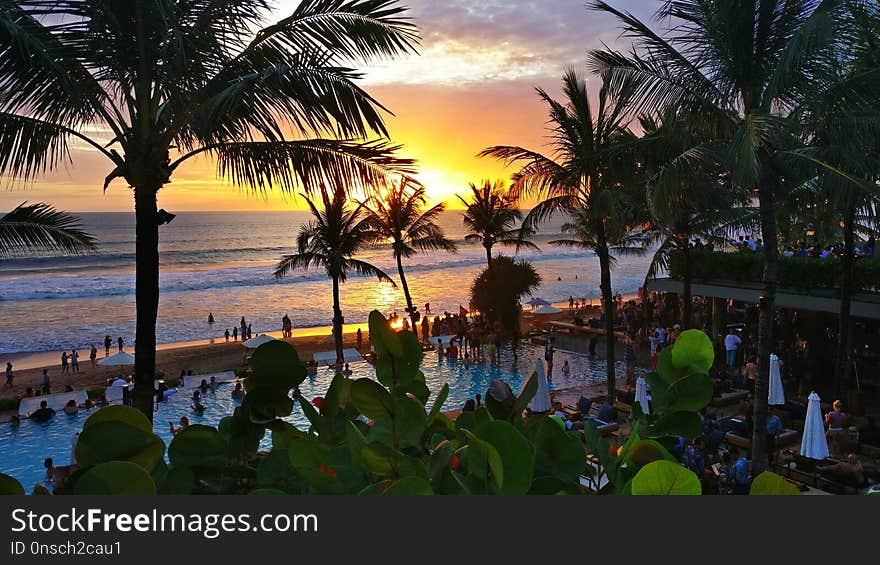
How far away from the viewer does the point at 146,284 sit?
6.34 meters

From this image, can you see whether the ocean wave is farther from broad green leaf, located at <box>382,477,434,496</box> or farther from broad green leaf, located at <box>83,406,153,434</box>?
broad green leaf, located at <box>382,477,434,496</box>

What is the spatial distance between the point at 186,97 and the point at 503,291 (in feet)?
80.6

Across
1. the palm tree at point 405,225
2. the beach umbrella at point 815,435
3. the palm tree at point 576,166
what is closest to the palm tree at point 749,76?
the beach umbrella at point 815,435

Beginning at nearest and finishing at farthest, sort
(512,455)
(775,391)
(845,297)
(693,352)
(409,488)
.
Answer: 1. (409,488)
2. (512,455)
3. (693,352)
4. (775,391)
5. (845,297)

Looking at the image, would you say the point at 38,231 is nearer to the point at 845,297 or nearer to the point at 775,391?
the point at 775,391

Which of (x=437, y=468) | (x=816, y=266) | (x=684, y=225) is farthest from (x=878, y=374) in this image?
(x=437, y=468)

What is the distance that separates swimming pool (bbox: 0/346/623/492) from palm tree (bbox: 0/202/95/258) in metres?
5.25

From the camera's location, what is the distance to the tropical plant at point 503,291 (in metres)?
29.8

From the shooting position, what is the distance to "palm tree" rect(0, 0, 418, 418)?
18.5ft

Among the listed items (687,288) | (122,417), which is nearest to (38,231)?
(122,417)

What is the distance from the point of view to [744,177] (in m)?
7.99

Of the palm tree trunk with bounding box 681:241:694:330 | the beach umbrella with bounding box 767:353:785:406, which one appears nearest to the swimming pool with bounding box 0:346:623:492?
the palm tree trunk with bounding box 681:241:694:330

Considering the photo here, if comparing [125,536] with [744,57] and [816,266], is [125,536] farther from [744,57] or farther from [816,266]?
[816,266]

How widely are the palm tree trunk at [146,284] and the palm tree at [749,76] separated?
22.8ft
